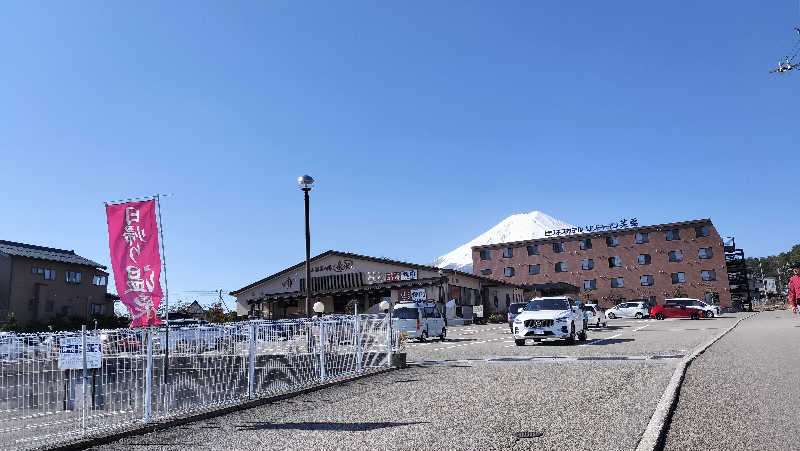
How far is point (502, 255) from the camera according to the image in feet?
265

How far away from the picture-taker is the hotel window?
70.3 meters

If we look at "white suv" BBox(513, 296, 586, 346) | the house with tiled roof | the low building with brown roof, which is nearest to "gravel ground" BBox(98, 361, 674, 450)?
"white suv" BBox(513, 296, 586, 346)

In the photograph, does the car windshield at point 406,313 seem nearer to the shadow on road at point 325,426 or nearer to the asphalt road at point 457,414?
the asphalt road at point 457,414

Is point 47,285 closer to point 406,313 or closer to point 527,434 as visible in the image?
point 406,313

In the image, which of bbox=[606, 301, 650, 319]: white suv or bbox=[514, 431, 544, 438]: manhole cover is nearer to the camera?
bbox=[514, 431, 544, 438]: manhole cover

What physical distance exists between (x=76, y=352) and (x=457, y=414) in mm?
4987

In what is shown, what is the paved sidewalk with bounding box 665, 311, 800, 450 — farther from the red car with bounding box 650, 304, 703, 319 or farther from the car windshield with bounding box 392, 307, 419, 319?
the red car with bounding box 650, 304, 703, 319

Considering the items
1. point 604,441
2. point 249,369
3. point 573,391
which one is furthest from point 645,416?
point 249,369

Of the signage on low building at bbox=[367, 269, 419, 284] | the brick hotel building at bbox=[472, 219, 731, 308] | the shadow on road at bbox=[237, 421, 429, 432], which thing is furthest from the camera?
the brick hotel building at bbox=[472, 219, 731, 308]

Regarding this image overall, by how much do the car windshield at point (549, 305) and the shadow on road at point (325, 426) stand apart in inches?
579

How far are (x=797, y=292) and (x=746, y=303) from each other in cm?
3312

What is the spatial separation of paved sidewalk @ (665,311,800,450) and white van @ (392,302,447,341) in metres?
13.7

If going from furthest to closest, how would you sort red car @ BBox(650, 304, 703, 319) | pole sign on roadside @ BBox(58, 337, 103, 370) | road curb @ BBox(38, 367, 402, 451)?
1. red car @ BBox(650, 304, 703, 319)
2. pole sign on roadside @ BBox(58, 337, 103, 370)
3. road curb @ BBox(38, 367, 402, 451)

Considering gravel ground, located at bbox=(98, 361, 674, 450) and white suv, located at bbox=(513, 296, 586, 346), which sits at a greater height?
white suv, located at bbox=(513, 296, 586, 346)
